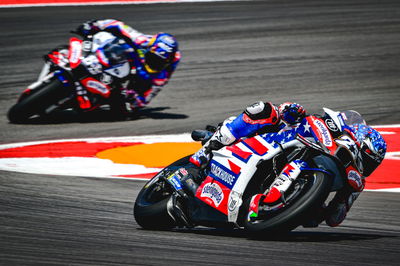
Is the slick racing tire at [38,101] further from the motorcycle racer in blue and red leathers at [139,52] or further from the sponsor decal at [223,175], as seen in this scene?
the sponsor decal at [223,175]

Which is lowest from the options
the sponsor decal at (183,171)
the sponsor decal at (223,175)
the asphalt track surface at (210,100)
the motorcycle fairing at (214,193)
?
the asphalt track surface at (210,100)

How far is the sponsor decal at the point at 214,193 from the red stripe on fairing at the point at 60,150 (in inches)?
171

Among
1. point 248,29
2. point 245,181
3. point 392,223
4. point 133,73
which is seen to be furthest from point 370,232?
point 248,29

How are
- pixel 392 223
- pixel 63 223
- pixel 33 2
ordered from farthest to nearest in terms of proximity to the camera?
pixel 33 2 → pixel 392 223 → pixel 63 223

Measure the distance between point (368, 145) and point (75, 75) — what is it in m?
7.70

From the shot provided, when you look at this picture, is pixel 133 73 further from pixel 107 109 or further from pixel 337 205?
pixel 337 205

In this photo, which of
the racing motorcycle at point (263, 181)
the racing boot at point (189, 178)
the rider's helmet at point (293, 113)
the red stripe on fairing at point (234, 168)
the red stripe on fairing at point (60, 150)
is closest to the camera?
the racing motorcycle at point (263, 181)

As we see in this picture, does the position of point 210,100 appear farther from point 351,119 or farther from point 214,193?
point 351,119

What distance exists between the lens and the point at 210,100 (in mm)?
15422

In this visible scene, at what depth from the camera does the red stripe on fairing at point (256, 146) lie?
6.53m

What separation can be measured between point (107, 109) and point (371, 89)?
5.14 m

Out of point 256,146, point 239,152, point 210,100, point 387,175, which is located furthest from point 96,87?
point 256,146

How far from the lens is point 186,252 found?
19.6 ft

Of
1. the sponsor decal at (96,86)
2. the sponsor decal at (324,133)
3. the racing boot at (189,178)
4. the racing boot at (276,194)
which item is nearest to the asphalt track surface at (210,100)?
the racing boot at (276,194)
